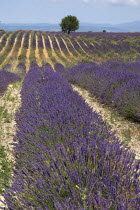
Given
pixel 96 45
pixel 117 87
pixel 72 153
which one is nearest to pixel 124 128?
pixel 117 87

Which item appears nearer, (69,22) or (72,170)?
(72,170)

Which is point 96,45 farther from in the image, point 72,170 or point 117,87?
point 72,170

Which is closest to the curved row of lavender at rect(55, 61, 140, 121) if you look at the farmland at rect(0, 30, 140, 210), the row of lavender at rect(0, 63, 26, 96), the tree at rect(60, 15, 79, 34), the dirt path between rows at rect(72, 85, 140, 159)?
the farmland at rect(0, 30, 140, 210)

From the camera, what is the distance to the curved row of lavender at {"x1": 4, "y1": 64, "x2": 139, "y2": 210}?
183cm

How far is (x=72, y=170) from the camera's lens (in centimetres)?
222

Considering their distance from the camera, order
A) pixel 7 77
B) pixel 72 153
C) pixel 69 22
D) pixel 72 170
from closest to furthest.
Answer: pixel 72 170 → pixel 72 153 → pixel 7 77 → pixel 69 22

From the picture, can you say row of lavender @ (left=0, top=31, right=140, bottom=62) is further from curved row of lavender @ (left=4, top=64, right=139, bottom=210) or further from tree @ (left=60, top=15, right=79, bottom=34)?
curved row of lavender @ (left=4, top=64, right=139, bottom=210)

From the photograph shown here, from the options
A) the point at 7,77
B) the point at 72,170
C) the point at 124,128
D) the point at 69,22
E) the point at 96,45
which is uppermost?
the point at 69,22

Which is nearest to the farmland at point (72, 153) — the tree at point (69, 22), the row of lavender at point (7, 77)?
the row of lavender at point (7, 77)

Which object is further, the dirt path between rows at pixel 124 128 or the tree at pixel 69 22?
the tree at pixel 69 22

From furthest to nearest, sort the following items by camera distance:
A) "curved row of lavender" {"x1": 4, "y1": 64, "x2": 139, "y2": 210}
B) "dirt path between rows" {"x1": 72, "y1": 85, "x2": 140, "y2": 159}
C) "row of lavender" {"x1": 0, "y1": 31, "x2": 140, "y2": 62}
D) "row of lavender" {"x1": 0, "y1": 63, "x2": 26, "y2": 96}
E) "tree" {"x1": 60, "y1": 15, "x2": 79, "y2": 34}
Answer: "tree" {"x1": 60, "y1": 15, "x2": 79, "y2": 34}, "row of lavender" {"x1": 0, "y1": 31, "x2": 140, "y2": 62}, "row of lavender" {"x1": 0, "y1": 63, "x2": 26, "y2": 96}, "dirt path between rows" {"x1": 72, "y1": 85, "x2": 140, "y2": 159}, "curved row of lavender" {"x1": 4, "y1": 64, "x2": 139, "y2": 210}

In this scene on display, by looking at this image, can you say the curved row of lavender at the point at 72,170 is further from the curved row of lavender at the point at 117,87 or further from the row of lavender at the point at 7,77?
the row of lavender at the point at 7,77

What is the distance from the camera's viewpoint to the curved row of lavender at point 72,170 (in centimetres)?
183

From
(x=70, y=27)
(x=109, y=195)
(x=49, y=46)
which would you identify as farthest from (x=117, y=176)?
(x=70, y=27)
